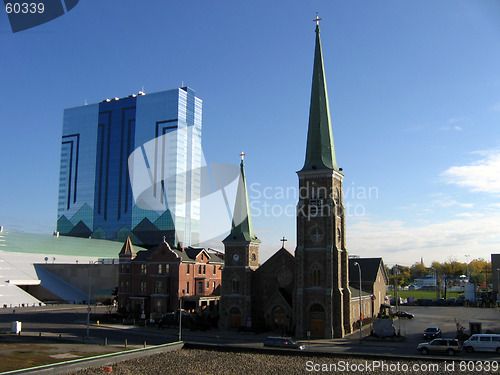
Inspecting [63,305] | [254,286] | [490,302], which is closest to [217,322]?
[254,286]

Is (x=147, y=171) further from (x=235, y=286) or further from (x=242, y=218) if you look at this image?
(x=235, y=286)

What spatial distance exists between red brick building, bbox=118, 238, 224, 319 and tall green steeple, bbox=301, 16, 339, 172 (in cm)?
2882

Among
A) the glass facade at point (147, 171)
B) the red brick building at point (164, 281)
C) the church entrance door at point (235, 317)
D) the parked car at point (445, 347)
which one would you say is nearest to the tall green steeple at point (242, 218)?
the church entrance door at point (235, 317)

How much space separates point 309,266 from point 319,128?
16.0 metres

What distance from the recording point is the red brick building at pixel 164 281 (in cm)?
7062

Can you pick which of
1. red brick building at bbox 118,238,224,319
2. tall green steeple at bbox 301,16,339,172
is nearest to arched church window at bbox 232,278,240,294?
red brick building at bbox 118,238,224,319

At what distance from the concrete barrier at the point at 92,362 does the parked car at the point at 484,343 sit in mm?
25052

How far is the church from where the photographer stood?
1996 inches

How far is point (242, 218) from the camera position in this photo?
6009 cm

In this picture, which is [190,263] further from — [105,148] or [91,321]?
A: [105,148]

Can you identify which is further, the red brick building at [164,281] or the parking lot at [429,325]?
the red brick building at [164,281]

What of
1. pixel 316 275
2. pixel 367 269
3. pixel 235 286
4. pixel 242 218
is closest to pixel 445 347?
pixel 316 275

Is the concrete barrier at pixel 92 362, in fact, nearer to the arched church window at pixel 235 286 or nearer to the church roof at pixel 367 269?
the arched church window at pixel 235 286

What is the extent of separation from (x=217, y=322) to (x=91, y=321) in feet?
60.4
